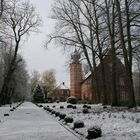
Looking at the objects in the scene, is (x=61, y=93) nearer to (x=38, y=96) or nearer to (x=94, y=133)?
(x=38, y=96)

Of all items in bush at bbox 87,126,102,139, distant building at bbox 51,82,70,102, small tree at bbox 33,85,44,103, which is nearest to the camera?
bush at bbox 87,126,102,139

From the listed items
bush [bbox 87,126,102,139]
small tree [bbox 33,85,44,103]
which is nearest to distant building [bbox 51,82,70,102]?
small tree [bbox 33,85,44,103]

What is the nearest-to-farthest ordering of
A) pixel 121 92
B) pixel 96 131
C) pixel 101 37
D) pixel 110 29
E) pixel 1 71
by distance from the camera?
pixel 96 131
pixel 110 29
pixel 101 37
pixel 1 71
pixel 121 92

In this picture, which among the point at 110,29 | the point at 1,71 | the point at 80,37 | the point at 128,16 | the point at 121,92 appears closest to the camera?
the point at 128,16

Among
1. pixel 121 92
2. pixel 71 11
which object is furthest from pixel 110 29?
pixel 121 92

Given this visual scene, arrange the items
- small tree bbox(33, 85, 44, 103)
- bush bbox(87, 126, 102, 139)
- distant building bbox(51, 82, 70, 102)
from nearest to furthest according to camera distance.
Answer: bush bbox(87, 126, 102, 139), small tree bbox(33, 85, 44, 103), distant building bbox(51, 82, 70, 102)

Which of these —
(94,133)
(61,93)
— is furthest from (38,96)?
(94,133)

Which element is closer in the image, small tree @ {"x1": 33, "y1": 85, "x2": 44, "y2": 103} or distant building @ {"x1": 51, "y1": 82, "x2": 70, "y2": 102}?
small tree @ {"x1": 33, "y1": 85, "x2": 44, "y2": 103}

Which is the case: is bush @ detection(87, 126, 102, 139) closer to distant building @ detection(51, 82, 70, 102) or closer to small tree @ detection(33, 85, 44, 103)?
small tree @ detection(33, 85, 44, 103)

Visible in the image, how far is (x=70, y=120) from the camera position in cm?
1973

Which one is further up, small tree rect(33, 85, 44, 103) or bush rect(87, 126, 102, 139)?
small tree rect(33, 85, 44, 103)

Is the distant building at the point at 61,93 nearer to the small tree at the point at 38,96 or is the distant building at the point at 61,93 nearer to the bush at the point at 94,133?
the small tree at the point at 38,96

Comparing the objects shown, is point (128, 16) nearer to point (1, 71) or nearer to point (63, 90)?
point (1, 71)

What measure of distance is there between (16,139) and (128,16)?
1971 centimetres
